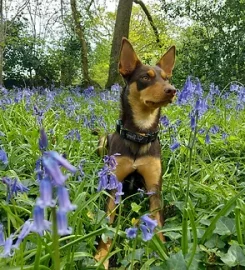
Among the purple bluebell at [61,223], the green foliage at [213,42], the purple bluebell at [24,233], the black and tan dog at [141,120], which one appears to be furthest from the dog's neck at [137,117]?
the green foliage at [213,42]

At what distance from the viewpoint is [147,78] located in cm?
330

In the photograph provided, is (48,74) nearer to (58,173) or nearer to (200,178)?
(200,178)

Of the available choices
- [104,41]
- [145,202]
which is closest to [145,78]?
[145,202]

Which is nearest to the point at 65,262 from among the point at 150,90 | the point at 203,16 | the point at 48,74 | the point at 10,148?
the point at 150,90

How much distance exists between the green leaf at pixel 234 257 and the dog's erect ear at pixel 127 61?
1.98 metres

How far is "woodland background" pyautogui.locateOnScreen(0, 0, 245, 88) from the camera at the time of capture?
1176 centimetres

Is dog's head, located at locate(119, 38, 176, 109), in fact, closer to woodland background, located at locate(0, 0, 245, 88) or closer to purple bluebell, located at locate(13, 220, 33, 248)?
purple bluebell, located at locate(13, 220, 33, 248)

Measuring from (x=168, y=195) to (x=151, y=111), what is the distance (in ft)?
2.41

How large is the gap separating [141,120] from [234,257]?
65.1 inches

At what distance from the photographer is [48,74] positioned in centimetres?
1828

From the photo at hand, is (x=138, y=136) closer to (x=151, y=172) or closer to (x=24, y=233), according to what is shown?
(x=151, y=172)

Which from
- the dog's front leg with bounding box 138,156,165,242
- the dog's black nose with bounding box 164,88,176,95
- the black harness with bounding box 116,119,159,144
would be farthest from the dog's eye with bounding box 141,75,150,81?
the dog's front leg with bounding box 138,156,165,242

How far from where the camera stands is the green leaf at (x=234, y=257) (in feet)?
5.92

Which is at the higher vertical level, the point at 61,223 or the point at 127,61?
the point at 127,61
